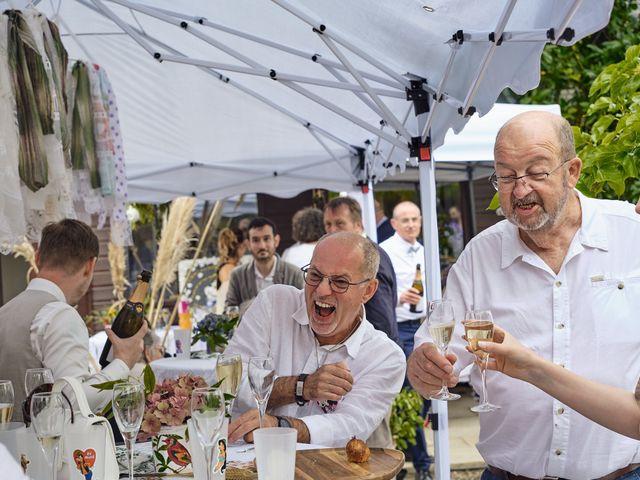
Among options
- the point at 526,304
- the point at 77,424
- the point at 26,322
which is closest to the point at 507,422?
the point at 526,304

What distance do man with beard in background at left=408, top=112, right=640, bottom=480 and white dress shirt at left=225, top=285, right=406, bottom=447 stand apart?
16.4 inches

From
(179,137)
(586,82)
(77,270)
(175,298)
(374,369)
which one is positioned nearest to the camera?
(374,369)

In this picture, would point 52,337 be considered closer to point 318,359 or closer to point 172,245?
point 318,359

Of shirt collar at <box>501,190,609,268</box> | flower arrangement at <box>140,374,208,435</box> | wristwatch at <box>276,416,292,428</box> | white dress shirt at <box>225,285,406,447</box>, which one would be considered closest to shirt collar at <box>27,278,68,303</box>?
white dress shirt at <box>225,285,406,447</box>

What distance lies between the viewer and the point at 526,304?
2529mm

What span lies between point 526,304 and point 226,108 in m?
4.33

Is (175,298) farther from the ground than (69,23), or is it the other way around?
(69,23)

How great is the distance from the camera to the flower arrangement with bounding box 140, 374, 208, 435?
2.13m

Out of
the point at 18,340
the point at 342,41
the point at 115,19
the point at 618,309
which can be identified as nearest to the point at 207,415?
the point at 618,309

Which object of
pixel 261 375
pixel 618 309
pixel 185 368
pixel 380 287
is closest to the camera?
pixel 261 375

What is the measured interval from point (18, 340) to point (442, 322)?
1.63m

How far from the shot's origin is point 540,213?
96.2 inches

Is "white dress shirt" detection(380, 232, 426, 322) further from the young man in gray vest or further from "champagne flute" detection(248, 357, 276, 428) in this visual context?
"champagne flute" detection(248, 357, 276, 428)

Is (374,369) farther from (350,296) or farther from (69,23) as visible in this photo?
(69,23)
